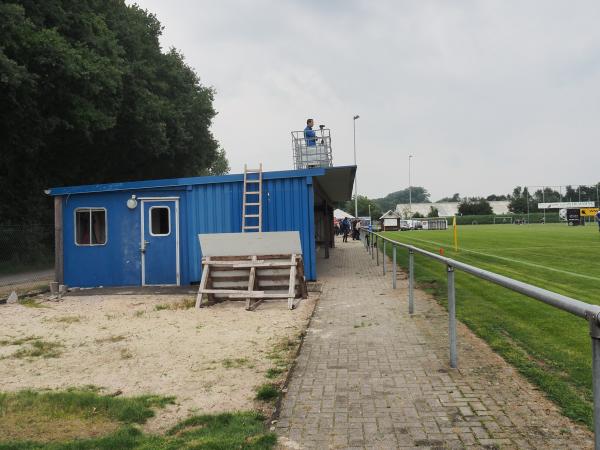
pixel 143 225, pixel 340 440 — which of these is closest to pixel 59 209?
pixel 143 225

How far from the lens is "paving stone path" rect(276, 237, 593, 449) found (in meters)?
3.13

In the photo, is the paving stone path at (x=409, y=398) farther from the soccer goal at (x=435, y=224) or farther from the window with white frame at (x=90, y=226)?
the soccer goal at (x=435, y=224)

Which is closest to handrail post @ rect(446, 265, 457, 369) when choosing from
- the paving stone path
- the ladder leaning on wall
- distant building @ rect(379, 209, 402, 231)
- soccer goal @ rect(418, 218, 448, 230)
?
the paving stone path

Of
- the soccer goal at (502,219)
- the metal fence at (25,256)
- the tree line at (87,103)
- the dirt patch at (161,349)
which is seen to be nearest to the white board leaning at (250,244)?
the dirt patch at (161,349)

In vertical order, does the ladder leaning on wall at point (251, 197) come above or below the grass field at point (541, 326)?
above

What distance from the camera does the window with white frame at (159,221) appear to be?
41.0 feet

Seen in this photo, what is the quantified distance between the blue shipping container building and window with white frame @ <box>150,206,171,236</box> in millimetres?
25

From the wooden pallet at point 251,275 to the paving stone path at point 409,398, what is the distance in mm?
2919

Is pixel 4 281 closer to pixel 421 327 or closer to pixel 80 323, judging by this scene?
pixel 80 323

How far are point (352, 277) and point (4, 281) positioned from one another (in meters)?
11.5

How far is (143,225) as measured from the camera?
12453 millimetres

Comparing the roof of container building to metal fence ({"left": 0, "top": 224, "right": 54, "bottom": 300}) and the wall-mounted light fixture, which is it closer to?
the wall-mounted light fixture

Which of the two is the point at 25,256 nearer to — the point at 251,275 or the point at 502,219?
the point at 251,275

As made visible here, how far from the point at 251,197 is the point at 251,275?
3.44 meters
